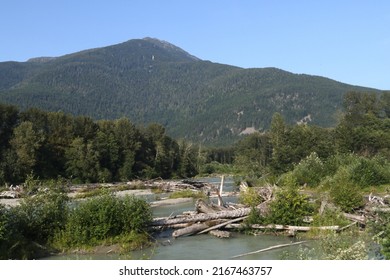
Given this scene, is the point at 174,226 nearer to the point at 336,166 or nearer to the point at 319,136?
the point at 336,166

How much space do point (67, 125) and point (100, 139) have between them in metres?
6.64

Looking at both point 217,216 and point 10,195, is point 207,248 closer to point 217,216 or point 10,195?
point 217,216

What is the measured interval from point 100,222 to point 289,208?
880cm

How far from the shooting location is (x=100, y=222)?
18969 millimetres

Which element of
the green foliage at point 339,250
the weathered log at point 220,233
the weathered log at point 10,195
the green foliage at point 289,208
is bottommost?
the weathered log at point 10,195

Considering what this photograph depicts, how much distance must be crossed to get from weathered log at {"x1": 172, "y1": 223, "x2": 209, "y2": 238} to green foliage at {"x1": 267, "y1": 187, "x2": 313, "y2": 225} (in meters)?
3.23

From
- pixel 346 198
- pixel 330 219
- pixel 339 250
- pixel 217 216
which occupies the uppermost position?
pixel 339 250

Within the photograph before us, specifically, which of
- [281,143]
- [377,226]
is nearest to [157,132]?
[281,143]

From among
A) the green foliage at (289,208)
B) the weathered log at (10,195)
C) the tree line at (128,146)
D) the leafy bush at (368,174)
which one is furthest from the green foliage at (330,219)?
Result: the tree line at (128,146)

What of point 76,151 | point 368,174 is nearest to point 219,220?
point 368,174

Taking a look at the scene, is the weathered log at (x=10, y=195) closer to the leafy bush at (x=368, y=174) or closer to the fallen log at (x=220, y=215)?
the fallen log at (x=220, y=215)

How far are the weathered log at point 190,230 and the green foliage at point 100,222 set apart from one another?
1838 mm

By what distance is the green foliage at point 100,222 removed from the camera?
18.5 m

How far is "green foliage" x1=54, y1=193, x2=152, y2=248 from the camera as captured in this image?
18.5m
